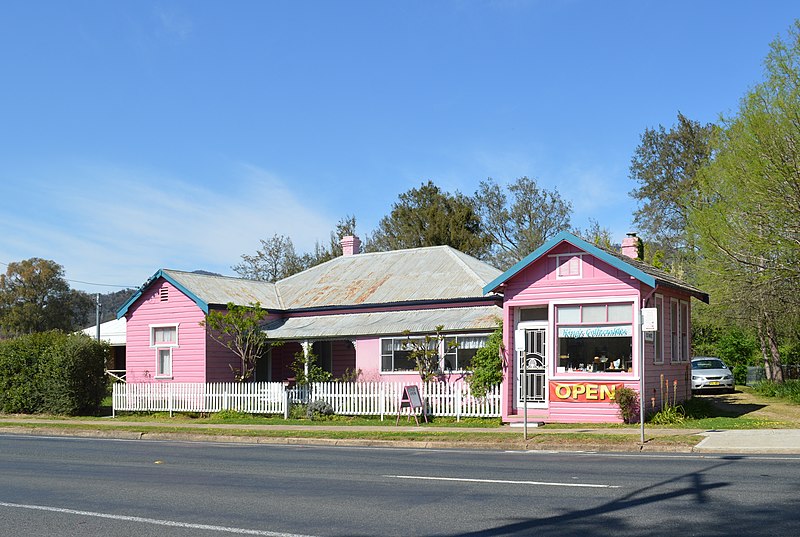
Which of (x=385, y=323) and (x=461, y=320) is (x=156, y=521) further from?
(x=385, y=323)

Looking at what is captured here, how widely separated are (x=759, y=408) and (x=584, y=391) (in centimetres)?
716

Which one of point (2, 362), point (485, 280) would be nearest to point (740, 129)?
point (485, 280)

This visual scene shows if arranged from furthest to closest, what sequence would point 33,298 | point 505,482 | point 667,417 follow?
point 33,298, point 667,417, point 505,482

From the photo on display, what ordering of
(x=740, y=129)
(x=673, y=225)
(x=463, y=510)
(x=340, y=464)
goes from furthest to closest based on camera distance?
(x=673, y=225), (x=740, y=129), (x=340, y=464), (x=463, y=510)

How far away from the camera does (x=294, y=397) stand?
2636 centimetres

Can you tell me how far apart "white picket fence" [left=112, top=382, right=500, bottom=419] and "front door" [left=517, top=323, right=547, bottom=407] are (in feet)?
2.72

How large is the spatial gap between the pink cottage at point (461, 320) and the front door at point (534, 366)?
0.03 meters

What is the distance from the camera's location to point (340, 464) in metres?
14.7

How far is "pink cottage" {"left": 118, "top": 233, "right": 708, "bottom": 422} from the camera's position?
21547 millimetres

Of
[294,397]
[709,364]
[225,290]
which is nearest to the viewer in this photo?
[294,397]

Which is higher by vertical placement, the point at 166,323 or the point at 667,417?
the point at 166,323

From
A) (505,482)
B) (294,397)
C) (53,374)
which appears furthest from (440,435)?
(53,374)

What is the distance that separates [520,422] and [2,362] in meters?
18.7

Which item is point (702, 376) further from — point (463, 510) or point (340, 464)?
point (463, 510)
